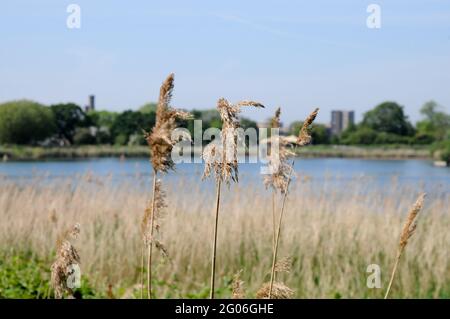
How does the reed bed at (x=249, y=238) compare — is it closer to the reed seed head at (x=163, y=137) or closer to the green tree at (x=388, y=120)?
the reed seed head at (x=163, y=137)

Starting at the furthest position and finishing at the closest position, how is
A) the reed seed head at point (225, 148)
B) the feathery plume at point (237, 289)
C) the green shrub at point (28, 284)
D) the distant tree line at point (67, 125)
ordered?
the distant tree line at point (67, 125), the green shrub at point (28, 284), the feathery plume at point (237, 289), the reed seed head at point (225, 148)

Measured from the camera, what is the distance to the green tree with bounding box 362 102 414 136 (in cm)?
3080

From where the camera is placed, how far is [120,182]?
8.22 meters

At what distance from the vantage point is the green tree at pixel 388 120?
30797 mm

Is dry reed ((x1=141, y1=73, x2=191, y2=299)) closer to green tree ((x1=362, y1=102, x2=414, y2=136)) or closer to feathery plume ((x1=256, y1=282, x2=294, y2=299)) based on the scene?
feathery plume ((x1=256, y1=282, x2=294, y2=299))

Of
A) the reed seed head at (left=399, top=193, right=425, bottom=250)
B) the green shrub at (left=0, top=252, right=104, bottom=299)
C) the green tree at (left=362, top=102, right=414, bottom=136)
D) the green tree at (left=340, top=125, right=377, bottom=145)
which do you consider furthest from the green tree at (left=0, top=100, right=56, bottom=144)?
the green tree at (left=362, top=102, right=414, bottom=136)

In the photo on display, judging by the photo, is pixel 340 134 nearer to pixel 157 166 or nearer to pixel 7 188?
pixel 7 188

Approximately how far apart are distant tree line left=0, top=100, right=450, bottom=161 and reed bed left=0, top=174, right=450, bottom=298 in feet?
2.91

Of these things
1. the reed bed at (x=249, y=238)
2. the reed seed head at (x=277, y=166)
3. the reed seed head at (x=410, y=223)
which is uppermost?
the reed seed head at (x=277, y=166)

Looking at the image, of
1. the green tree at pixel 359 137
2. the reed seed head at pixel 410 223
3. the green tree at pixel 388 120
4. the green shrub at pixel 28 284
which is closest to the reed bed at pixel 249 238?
the green shrub at pixel 28 284

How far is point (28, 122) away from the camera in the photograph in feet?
17.0

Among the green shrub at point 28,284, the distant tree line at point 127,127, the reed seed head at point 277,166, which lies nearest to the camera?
the reed seed head at point 277,166

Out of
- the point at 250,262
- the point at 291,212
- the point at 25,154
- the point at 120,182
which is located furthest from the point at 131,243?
the point at 25,154

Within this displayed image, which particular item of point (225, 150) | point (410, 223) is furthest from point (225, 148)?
point (410, 223)
